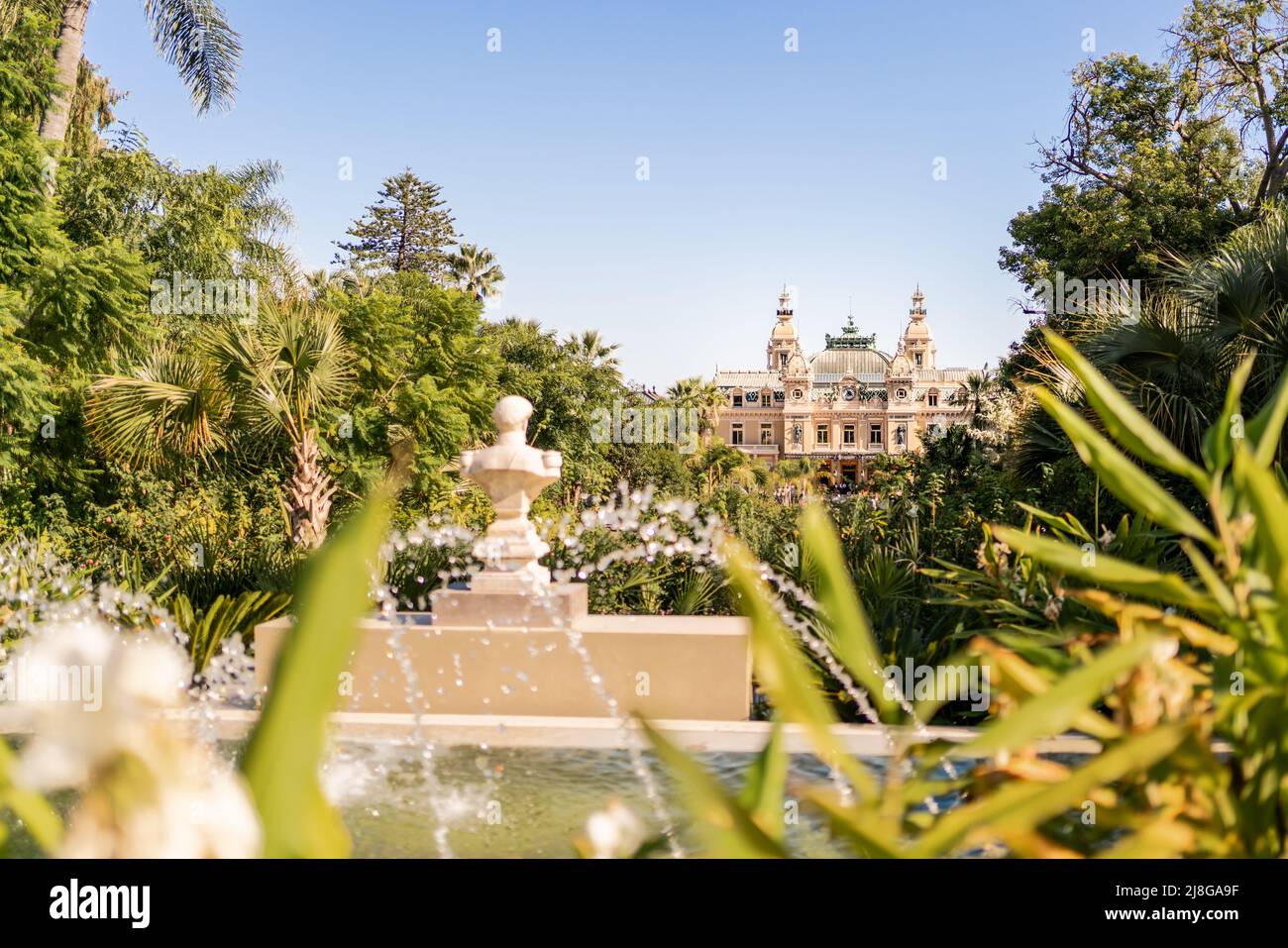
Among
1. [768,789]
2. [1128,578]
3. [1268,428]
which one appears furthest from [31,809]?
[1268,428]

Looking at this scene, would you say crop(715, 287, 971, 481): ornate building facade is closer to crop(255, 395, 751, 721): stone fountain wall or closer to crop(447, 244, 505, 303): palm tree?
crop(447, 244, 505, 303): palm tree

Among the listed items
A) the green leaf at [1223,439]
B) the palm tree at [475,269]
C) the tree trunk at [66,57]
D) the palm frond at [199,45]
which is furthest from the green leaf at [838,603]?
the palm tree at [475,269]

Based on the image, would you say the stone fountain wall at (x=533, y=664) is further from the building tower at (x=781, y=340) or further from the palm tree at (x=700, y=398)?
the building tower at (x=781, y=340)

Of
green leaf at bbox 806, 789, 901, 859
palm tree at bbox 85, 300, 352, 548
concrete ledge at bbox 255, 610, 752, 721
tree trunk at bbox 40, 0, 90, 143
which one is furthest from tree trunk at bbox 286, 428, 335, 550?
green leaf at bbox 806, 789, 901, 859

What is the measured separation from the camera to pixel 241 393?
1123 centimetres

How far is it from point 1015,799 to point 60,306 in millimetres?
13739

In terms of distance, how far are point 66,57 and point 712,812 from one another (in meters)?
18.3

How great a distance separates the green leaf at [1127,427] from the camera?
1058mm

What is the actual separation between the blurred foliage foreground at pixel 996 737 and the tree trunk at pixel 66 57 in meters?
16.5

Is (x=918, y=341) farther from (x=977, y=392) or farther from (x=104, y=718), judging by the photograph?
(x=104, y=718)

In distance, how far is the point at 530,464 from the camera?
7277mm
